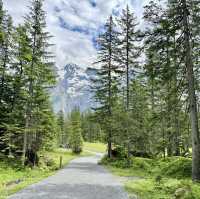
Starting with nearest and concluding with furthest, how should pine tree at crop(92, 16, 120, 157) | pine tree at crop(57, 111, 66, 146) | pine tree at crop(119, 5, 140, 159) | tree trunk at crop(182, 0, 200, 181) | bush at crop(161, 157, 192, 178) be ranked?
tree trunk at crop(182, 0, 200, 181) < bush at crop(161, 157, 192, 178) < pine tree at crop(119, 5, 140, 159) < pine tree at crop(92, 16, 120, 157) < pine tree at crop(57, 111, 66, 146)

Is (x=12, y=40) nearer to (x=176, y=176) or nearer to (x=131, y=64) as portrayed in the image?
(x=131, y=64)

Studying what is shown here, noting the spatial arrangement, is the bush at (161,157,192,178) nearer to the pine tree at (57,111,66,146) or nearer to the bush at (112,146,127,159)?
the bush at (112,146,127,159)

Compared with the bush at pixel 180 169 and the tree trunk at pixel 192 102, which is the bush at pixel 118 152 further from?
the tree trunk at pixel 192 102

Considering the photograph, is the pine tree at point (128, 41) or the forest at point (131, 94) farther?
the pine tree at point (128, 41)

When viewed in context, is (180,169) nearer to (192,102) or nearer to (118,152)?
(192,102)

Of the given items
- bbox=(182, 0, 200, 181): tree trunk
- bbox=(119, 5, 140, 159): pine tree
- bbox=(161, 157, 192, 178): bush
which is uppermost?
bbox=(119, 5, 140, 159): pine tree

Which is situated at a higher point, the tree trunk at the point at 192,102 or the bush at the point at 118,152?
the tree trunk at the point at 192,102

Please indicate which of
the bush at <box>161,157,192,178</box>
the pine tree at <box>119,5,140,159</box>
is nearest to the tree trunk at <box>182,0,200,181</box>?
the bush at <box>161,157,192,178</box>

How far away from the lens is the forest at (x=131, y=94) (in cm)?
1257

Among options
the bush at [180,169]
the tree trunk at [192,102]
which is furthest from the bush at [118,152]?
the tree trunk at [192,102]

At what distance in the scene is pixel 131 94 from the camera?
1203 inches

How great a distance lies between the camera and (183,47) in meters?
13.1

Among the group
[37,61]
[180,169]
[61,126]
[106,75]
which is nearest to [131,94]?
[106,75]

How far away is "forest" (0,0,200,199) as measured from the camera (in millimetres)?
12570
